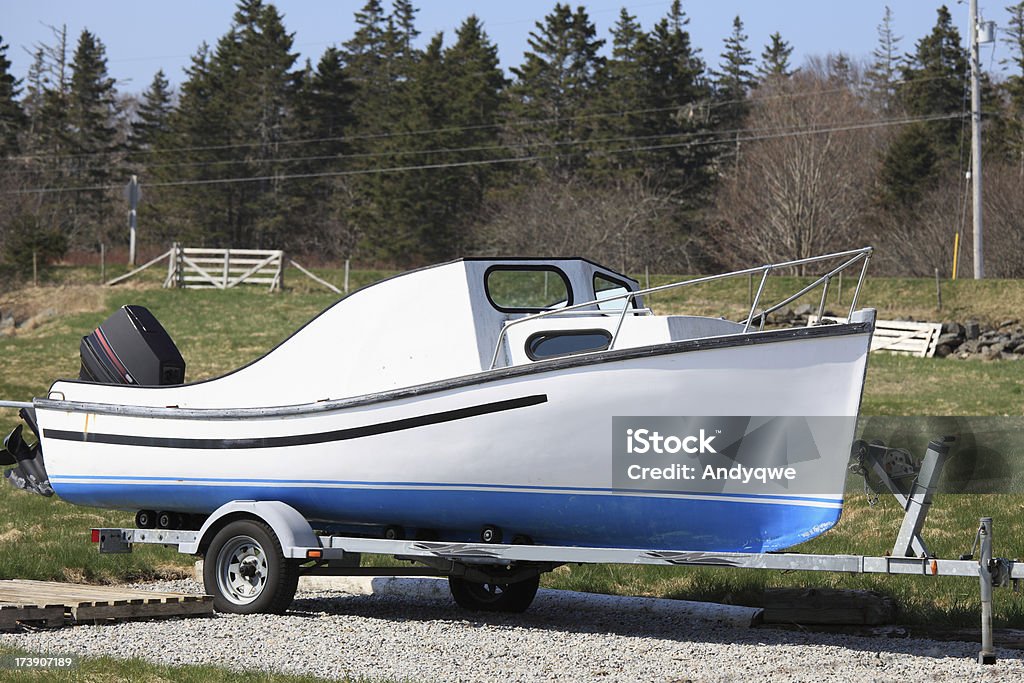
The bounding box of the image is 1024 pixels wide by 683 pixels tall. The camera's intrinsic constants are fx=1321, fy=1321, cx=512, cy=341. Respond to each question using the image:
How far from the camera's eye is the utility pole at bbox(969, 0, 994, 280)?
127ft

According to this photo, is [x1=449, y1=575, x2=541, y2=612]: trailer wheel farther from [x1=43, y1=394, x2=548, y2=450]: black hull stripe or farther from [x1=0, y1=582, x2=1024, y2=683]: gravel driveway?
[x1=43, y1=394, x2=548, y2=450]: black hull stripe

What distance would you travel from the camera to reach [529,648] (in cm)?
861

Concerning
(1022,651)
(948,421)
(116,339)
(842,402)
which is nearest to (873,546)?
(1022,651)

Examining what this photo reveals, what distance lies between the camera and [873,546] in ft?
38.8

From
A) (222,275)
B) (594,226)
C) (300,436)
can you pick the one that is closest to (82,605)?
(300,436)

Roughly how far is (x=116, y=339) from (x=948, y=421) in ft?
46.9

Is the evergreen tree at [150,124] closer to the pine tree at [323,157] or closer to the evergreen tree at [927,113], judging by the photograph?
the pine tree at [323,157]

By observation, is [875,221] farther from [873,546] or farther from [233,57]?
[873,546]

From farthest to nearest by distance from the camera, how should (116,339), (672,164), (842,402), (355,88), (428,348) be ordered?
(355,88) < (672,164) < (116,339) < (428,348) < (842,402)

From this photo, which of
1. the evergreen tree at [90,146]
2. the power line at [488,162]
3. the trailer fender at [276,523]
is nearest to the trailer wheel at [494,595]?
the trailer fender at [276,523]

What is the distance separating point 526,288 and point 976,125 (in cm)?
3245

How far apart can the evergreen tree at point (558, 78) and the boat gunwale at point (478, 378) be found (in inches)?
2153

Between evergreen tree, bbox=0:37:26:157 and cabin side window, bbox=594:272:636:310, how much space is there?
6855cm

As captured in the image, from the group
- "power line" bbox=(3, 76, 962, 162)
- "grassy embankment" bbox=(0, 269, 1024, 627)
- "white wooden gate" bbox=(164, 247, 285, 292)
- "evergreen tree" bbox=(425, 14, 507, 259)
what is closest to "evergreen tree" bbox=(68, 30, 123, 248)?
"power line" bbox=(3, 76, 962, 162)
